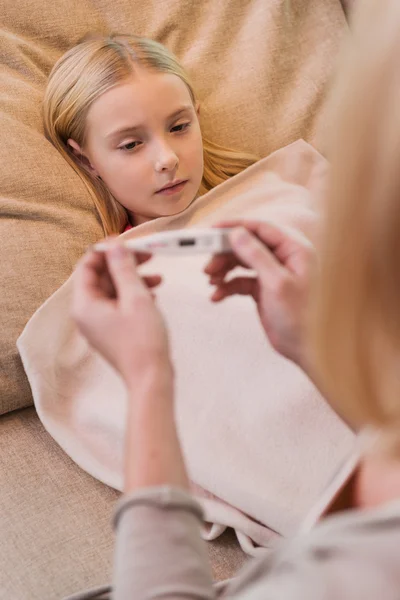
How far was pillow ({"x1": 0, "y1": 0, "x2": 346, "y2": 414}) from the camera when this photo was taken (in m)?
1.12

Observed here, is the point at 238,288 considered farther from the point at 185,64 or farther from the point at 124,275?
the point at 185,64

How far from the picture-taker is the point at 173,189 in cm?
119

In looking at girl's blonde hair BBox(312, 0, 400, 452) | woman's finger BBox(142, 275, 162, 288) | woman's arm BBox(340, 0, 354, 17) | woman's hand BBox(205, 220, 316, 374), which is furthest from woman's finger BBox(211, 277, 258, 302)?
woman's arm BBox(340, 0, 354, 17)

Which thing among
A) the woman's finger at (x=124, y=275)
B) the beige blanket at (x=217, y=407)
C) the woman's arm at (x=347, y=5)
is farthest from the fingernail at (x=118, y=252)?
the woman's arm at (x=347, y=5)

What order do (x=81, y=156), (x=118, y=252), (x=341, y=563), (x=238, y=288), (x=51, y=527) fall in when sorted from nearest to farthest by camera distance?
(x=341, y=563) → (x=118, y=252) → (x=238, y=288) → (x=51, y=527) → (x=81, y=156)

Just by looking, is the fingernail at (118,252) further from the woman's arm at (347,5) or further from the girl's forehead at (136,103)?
the woman's arm at (347,5)

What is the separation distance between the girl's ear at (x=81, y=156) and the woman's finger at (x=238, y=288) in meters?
0.47

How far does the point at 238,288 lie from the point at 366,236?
308 millimetres

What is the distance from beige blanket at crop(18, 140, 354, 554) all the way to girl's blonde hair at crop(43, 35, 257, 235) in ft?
0.35

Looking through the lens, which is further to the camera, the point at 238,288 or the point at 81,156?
the point at 81,156

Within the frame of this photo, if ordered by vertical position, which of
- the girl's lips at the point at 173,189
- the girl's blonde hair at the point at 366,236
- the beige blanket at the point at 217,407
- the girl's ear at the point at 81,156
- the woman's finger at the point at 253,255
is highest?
the girl's blonde hair at the point at 366,236

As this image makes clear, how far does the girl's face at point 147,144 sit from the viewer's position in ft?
3.74

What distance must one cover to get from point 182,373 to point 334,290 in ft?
1.63

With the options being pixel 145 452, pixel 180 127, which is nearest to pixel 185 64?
pixel 180 127
